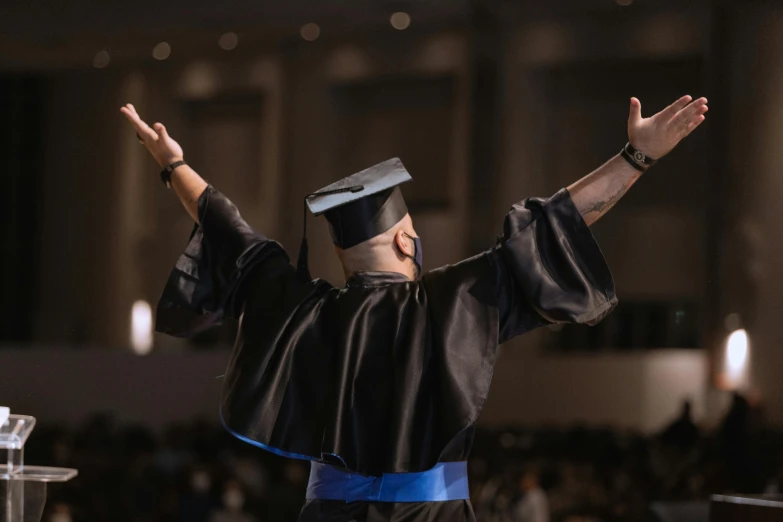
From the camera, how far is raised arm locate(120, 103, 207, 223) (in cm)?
213

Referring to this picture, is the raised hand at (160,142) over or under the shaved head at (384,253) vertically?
over

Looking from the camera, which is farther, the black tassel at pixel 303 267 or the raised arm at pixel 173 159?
the raised arm at pixel 173 159

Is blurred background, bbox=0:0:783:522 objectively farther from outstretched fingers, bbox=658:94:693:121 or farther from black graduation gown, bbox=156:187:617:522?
outstretched fingers, bbox=658:94:693:121

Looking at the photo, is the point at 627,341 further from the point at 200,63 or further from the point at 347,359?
the point at 347,359

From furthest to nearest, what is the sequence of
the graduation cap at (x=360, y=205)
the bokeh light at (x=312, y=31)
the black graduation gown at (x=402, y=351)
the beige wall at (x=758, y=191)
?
the bokeh light at (x=312, y=31), the beige wall at (x=758, y=191), the graduation cap at (x=360, y=205), the black graduation gown at (x=402, y=351)

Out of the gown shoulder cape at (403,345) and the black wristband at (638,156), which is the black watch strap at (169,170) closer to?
the gown shoulder cape at (403,345)

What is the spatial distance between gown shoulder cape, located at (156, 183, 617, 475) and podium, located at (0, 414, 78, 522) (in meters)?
0.38

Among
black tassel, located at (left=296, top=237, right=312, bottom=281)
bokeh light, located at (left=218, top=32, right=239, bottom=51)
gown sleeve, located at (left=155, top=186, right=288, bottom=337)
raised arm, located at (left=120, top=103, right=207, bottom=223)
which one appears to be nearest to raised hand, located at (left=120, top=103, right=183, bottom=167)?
raised arm, located at (left=120, top=103, right=207, bottom=223)

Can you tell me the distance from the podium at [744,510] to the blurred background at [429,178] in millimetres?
3700

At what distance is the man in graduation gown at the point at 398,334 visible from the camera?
1735 mm

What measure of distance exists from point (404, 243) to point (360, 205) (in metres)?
0.11

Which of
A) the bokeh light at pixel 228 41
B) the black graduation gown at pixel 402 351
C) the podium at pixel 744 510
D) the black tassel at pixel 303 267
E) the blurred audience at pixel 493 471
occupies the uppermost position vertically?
the bokeh light at pixel 228 41

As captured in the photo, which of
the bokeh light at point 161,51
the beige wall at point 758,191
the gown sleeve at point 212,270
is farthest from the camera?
the bokeh light at point 161,51

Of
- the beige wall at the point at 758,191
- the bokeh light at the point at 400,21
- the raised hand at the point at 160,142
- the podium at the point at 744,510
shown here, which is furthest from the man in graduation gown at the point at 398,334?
the bokeh light at the point at 400,21
